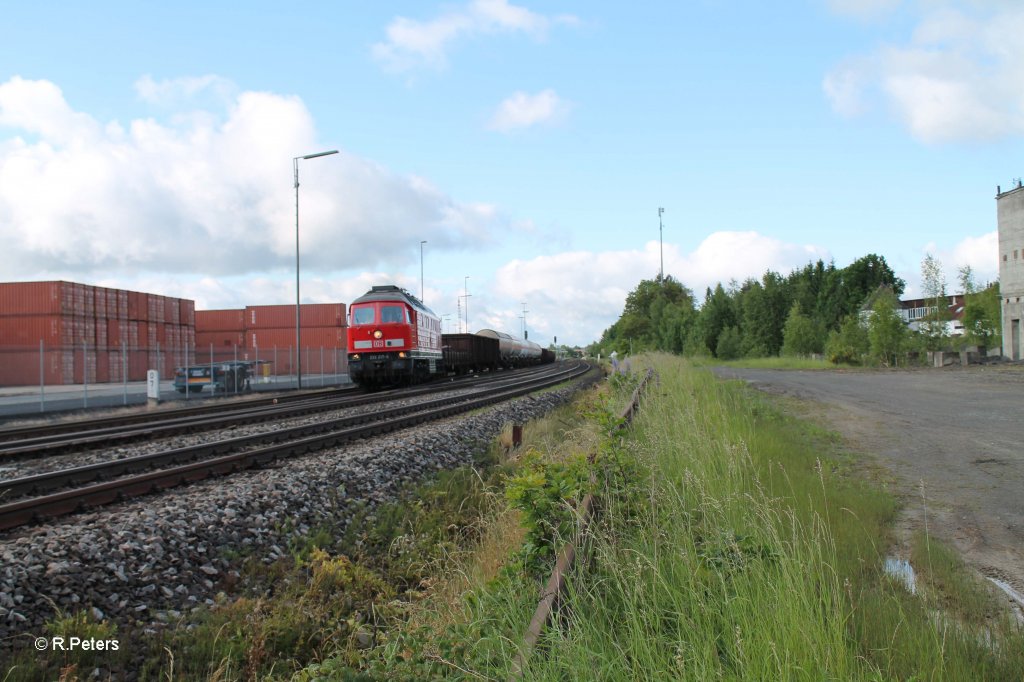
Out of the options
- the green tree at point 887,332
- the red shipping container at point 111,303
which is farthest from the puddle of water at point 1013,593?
the red shipping container at point 111,303

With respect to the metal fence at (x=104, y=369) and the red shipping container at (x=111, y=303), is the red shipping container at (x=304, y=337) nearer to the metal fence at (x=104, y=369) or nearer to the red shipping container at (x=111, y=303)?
the metal fence at (x=104, y=369)

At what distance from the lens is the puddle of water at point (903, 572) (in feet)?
13.2

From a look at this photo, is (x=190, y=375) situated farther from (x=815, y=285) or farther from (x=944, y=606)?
(x=815, y=285)

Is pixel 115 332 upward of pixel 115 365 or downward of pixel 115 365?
upward

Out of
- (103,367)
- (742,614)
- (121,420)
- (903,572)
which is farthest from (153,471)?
(103,367)

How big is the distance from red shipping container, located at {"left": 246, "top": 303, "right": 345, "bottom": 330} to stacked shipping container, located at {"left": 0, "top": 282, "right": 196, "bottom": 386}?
7.55 metres

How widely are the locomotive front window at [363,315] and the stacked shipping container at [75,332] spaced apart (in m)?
12.2

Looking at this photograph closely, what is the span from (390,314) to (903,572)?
21.3 metres

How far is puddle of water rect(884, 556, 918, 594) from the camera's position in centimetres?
403

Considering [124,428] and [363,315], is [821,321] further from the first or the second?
[124,428]

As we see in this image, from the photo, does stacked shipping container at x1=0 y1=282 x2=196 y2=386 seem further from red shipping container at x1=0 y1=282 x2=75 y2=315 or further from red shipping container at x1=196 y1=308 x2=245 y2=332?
red shipping container at x1=196 y1=308 x2=245 y2=332

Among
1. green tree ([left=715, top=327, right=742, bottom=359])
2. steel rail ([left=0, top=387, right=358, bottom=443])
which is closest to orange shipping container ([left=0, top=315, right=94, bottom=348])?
steel rail ([left=0, top=387, right=358, bottom=443])

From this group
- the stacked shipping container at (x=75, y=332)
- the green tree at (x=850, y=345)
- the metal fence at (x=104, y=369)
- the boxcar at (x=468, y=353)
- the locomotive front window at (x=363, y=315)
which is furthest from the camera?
the green tree at (x=850, y=345)

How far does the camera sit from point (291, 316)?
171 feet
